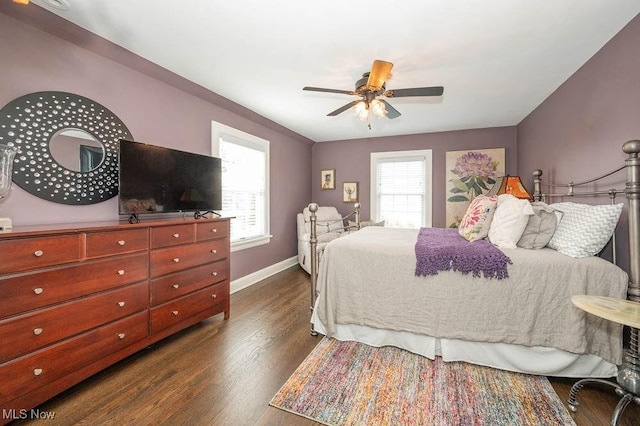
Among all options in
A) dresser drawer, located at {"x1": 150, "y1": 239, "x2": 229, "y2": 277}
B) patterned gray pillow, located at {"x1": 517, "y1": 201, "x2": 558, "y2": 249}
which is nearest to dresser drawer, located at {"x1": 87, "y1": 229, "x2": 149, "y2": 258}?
dresser drawer, located at {"x1": 150, "y1": 239, "x2": 229, "y2": 277}

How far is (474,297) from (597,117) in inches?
75.4

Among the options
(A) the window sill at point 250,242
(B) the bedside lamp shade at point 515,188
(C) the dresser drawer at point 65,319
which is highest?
(B) the bedside lamp shade at point 515,188

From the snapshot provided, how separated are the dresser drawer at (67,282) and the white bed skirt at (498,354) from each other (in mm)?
1703

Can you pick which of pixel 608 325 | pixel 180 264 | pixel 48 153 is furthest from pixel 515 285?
pixel 48 153

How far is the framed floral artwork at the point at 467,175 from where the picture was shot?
4.64m

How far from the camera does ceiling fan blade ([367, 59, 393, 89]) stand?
6.90 ft

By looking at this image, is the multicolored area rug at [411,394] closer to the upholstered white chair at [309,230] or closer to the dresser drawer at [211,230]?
the dresser drawer at [211,230]

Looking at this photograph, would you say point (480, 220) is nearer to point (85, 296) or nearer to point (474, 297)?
point (474, 297)

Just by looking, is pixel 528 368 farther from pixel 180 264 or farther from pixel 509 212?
pixel 180 264

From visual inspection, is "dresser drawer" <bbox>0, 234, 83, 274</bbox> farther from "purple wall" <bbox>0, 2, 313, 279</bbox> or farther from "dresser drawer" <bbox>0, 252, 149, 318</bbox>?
"purple wall" <bbox>0, 2, 313, 279</bbox>

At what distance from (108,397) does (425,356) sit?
83.2 inches

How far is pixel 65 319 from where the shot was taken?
5.32ft

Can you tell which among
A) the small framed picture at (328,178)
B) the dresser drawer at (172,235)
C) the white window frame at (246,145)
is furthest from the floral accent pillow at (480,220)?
the small framed picture at (328,178)

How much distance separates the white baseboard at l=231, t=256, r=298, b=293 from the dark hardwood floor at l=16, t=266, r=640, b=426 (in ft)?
3.20
